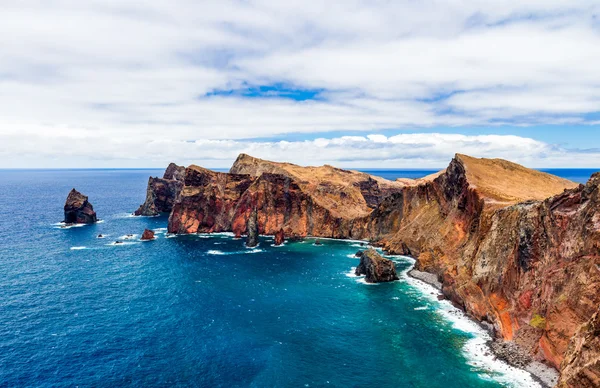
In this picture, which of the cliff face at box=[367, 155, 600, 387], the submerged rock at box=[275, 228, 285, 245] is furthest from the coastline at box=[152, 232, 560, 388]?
the submerged rock at box=[275, 228, 285, 245]

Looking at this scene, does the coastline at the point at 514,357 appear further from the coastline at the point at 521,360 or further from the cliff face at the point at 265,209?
the cliff face at the point at 265,209

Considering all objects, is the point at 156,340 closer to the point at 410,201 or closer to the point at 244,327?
the point at 244,327

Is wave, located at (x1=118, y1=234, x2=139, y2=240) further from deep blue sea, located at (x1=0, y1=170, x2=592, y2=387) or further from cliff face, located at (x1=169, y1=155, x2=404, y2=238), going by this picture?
deep blue sea, located at (x1=0, y1=170, x2=592, y2=387)

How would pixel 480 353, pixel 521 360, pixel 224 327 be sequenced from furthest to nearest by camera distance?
pixel 224 327, pixel 480 353, pixel 521 360

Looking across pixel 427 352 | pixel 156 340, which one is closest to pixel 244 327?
pixel 156 340

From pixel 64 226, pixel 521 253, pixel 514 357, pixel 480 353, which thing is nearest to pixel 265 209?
pixel 64 226

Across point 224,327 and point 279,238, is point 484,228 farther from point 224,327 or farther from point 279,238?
point 279,238

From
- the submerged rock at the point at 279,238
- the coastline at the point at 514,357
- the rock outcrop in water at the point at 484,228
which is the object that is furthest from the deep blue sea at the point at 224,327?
the submerged rock at the point at 279,238
